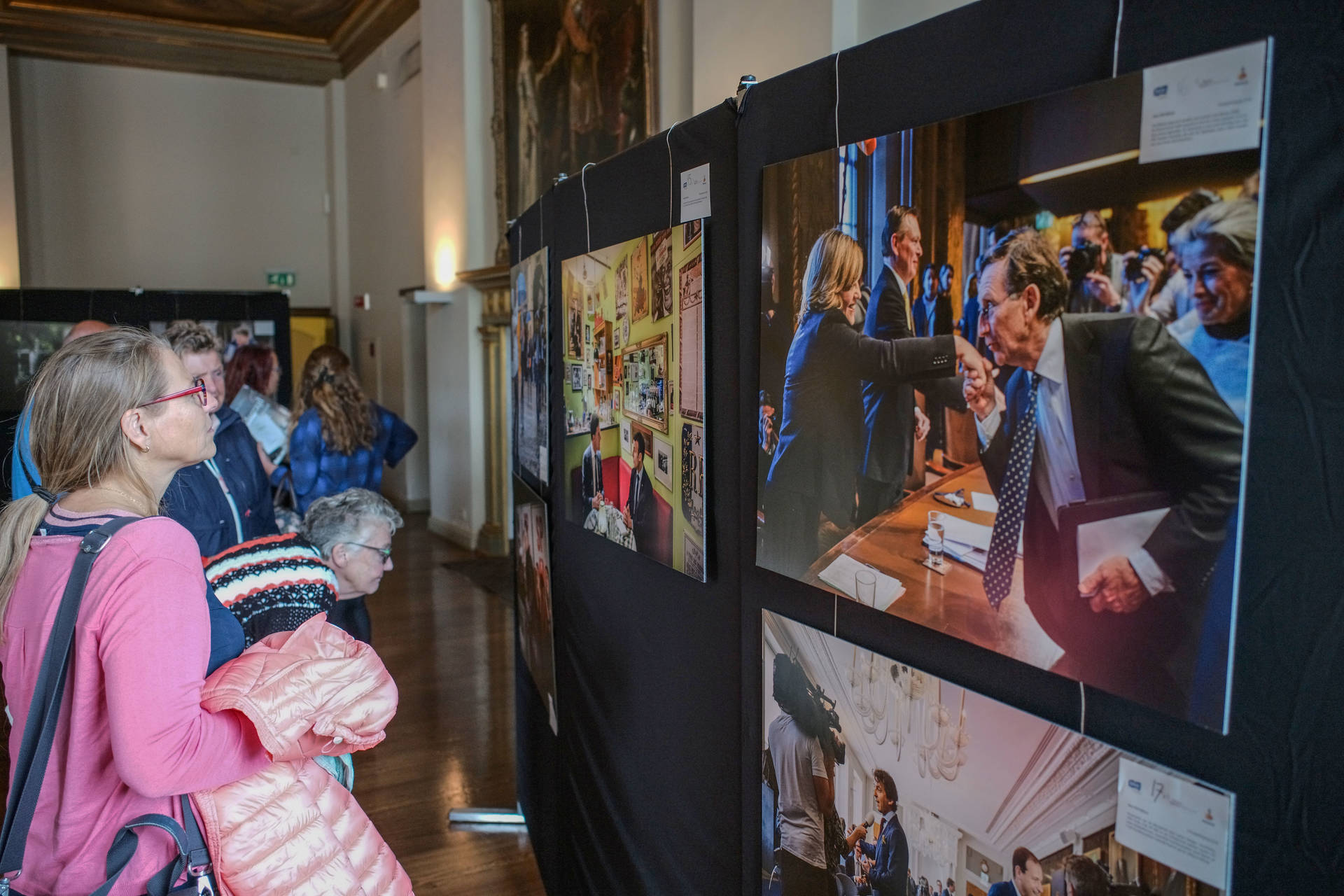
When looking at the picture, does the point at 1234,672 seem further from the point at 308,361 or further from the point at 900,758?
the point at 308,361

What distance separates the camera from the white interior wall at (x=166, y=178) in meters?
12.1

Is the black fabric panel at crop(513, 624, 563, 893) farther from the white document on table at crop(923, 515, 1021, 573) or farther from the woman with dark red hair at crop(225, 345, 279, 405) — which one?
the white document on table at crop(923, 515, 1021, 573)

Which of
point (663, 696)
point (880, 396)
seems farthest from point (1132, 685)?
point (663, 696)

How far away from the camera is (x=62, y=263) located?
1230cm

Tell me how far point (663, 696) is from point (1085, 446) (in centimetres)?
144

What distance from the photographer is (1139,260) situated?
100cm

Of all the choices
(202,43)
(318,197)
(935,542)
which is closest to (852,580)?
(935,542)

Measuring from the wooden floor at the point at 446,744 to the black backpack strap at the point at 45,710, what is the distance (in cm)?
219

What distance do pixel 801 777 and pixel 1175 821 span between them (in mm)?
723

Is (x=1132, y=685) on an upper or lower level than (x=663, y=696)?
upper

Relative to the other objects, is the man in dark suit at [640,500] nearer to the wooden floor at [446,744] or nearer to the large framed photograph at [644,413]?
the large framed photograph at [644,413]

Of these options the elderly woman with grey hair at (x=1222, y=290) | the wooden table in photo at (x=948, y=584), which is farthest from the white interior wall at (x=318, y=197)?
the elderly woman with grey hair at (x=1222, y=290)

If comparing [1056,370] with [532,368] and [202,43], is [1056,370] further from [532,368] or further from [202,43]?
[202,43]

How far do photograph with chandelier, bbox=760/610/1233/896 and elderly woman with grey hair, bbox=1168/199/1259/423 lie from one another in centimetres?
46
